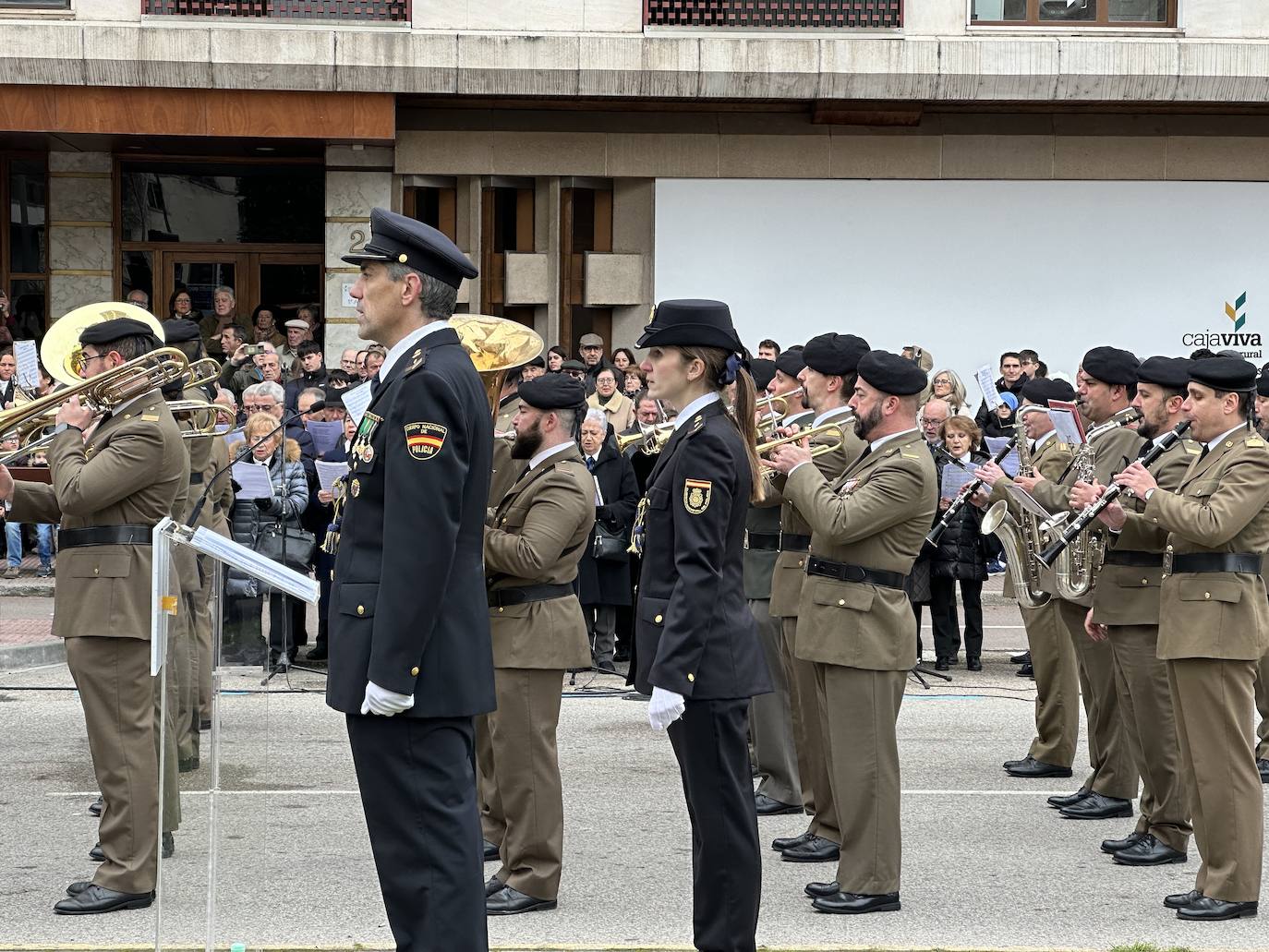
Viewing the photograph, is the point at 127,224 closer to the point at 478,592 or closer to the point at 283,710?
the point at 283,710

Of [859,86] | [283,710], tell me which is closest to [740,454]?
[283,710]

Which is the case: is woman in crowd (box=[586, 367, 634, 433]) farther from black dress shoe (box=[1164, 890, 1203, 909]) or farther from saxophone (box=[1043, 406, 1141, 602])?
black dress shoe (box=[1164, 890, 1203, 909])

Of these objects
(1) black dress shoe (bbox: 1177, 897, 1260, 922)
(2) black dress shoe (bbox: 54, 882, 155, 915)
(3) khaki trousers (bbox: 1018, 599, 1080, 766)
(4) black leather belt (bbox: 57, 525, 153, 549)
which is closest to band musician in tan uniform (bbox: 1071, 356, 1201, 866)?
(1) black dress shoe (bbox: 1177, 897, 1260, 922)

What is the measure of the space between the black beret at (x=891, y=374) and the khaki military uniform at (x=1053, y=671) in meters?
2.36

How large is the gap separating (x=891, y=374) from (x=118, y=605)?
9.84ft

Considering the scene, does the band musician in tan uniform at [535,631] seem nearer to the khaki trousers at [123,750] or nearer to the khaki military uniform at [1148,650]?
the khaki trousers at [123,750]

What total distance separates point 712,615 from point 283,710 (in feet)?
11.5

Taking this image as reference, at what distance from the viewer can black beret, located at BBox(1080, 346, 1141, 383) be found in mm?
8133

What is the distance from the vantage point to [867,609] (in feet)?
21.7

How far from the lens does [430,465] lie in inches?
178

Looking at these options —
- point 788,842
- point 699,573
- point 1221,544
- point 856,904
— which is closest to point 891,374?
point 1221,544

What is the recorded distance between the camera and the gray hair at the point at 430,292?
15.6 feet

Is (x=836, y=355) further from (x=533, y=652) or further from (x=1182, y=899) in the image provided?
(x=1182, y=899)

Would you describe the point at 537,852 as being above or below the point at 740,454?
below
